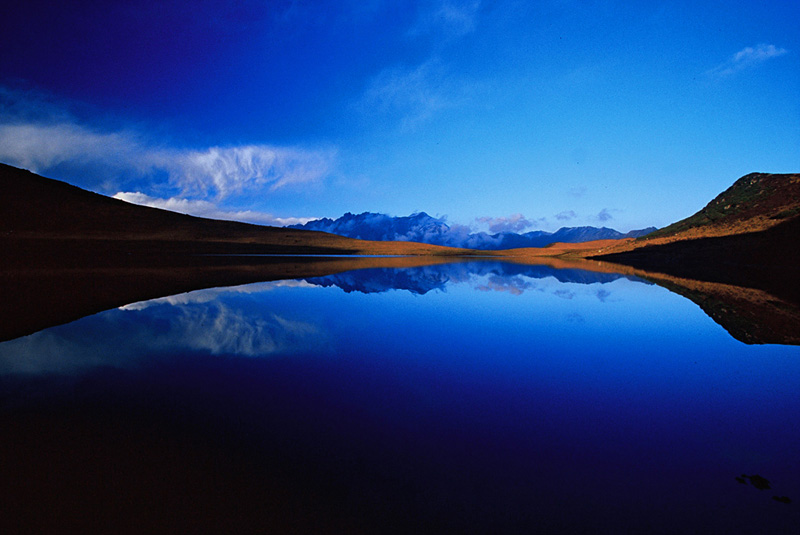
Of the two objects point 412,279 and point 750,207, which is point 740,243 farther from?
point 412,279

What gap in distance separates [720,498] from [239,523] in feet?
14.9

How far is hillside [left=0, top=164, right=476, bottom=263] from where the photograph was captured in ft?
214

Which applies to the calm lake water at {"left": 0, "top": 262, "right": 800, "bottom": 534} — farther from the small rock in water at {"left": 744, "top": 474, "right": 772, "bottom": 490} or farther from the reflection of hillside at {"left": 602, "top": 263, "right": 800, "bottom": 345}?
the reflection of hillside at {"left": 602, "top": 263, "right": 800, "bottom": 345}

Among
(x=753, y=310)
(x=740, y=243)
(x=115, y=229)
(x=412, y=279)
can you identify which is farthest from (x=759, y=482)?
(x=115, y=229)

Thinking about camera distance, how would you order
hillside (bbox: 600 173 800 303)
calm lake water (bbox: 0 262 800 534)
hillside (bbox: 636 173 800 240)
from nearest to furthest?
1. calm lake water (bbox: 0 262 800 534)
2. hillside (bbox: 600 173 800 303)
3. hillside (bbox: 636 173 800 240)

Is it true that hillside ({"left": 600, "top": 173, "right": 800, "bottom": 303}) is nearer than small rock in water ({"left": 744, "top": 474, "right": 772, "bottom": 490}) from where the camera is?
No

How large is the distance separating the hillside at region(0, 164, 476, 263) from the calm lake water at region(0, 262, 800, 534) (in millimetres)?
59606

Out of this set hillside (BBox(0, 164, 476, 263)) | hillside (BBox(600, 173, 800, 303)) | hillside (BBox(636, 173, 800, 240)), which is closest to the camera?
hillside (BBox(600, 173, 800, 303))

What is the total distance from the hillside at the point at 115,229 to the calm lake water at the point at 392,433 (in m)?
59.6

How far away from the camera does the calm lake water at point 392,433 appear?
3.44m

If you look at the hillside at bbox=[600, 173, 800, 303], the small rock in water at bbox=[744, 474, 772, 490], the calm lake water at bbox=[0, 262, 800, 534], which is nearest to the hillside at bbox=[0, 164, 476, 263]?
the hillside at bbox=[600, 173, 800, 303]

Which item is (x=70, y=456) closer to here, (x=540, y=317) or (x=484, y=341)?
(x=484, y=341)

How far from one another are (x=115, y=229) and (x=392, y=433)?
9550 centimetres

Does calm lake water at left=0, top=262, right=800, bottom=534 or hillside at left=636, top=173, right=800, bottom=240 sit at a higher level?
hillside at left=636, top=173, right=800, bottom=240
